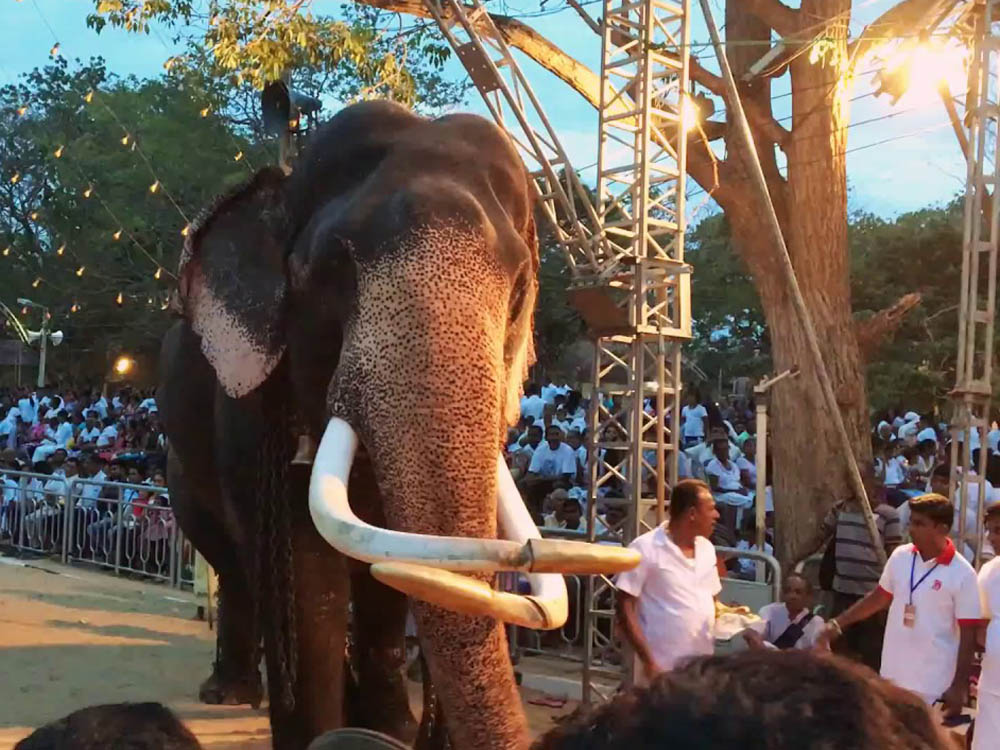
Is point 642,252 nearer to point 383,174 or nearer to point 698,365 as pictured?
point 383,174

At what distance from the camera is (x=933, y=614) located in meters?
5.19

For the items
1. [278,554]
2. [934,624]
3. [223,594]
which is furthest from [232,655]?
[934,624]

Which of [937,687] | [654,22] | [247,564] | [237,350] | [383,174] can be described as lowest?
[937,687]

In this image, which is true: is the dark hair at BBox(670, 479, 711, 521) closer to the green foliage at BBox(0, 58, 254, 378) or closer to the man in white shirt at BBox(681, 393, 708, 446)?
the man in white shirt at BBox(681, 393, 708, 446)

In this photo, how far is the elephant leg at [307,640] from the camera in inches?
150

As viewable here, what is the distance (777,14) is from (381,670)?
25.5 ft

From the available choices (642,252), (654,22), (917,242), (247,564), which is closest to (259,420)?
(247,564)

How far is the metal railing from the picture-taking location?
11.3 metres

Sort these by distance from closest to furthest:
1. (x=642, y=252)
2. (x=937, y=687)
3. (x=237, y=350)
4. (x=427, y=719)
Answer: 1. (x=427, y=719)
2. (x=237, y=350)
3. (x=937, y=687)
4. (x=642, y=252)

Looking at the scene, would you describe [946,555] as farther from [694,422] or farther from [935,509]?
[694,422]

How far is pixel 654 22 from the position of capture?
8.22 m

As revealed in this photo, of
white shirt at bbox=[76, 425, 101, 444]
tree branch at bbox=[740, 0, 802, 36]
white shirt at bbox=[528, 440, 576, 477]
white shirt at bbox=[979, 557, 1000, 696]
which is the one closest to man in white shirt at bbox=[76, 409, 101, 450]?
white shirt at bbox=[76, 425, 101, 444]

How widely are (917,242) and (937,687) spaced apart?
788 inches

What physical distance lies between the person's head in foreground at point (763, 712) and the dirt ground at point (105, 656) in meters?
5.18
